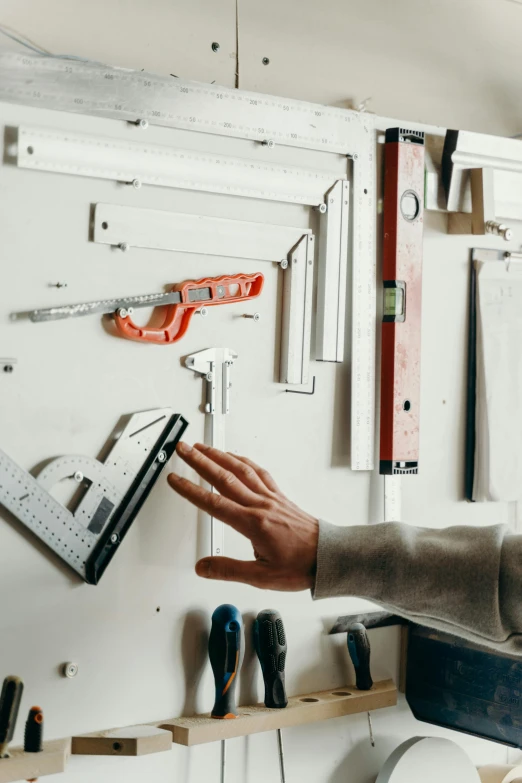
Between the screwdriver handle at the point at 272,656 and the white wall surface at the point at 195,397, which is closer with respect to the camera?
the white wall surface at the point at 195,397

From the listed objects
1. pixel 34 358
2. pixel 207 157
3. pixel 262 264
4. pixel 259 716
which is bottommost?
pixel 259 716

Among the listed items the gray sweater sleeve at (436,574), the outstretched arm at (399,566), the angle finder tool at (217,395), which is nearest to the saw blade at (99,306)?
the angle finder tool at (217,395)

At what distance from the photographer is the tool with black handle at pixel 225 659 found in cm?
160

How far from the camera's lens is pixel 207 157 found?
1635 mm

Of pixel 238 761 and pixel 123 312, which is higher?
pixel 123 312

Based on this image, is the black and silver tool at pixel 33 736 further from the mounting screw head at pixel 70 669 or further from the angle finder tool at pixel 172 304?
the angle finder tool at pixel 172 304

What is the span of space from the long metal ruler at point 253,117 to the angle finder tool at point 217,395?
29 cm

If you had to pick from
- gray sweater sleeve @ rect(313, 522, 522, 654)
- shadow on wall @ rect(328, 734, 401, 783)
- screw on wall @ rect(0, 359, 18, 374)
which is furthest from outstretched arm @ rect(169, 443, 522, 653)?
shadow on wall @ rect(328, 734, 401, 783)

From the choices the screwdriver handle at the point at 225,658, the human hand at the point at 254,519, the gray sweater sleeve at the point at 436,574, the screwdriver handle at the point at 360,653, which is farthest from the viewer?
the screwdriver handle at the point at 360,653

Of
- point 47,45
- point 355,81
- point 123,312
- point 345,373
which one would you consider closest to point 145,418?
point 123,312

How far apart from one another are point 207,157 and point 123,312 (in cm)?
33

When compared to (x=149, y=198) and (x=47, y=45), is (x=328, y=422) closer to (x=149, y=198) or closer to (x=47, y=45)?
(x=149, y=198)

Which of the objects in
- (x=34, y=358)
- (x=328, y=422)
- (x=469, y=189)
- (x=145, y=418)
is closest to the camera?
(x=34, y=358)

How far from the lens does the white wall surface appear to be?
4.88 ft
